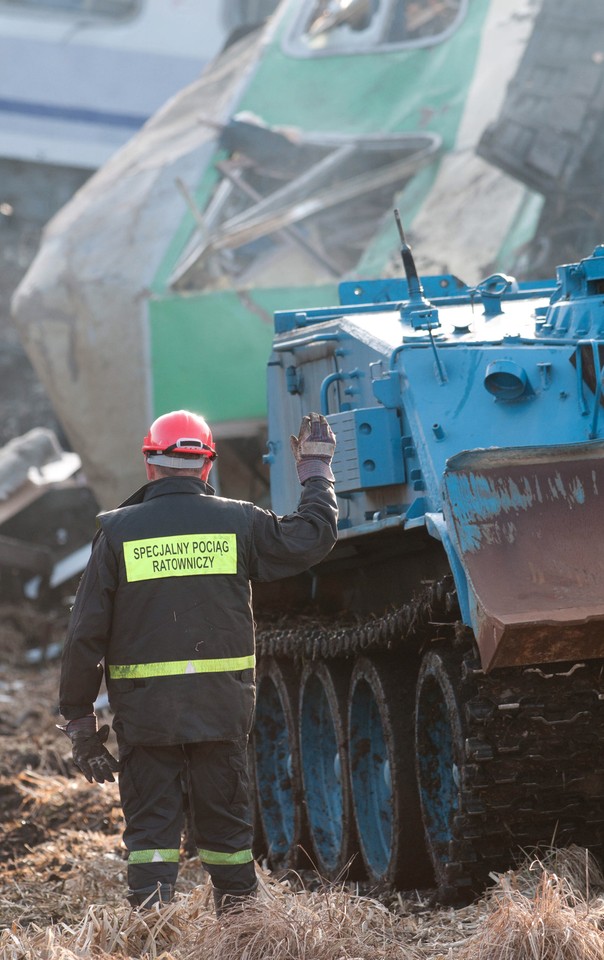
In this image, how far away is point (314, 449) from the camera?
5.65 meters

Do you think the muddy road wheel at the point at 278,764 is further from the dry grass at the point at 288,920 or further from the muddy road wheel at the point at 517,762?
the muddy road wheel at the point at 517,762

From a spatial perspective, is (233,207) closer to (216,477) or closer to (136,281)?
(136,281)

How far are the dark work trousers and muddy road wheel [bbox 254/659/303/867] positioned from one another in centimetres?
288

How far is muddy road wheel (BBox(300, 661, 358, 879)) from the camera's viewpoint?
7754 mm

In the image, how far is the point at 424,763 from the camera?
6.66 m

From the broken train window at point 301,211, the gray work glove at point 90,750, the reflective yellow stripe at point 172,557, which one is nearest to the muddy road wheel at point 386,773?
the gray work glove at point 90,750

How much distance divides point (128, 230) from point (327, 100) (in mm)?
2394

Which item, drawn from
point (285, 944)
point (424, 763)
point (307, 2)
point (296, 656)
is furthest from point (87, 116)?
point (285, 944)

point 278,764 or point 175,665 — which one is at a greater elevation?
point 278,764

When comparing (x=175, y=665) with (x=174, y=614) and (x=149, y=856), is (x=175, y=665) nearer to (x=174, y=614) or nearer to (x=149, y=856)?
(x=174, y=614)

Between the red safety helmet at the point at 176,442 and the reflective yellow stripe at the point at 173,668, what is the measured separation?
676mm

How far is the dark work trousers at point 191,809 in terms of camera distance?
5.37 metres

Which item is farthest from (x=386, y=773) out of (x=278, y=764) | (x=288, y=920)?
(x=288, y=920)

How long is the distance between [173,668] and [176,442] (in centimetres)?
76
